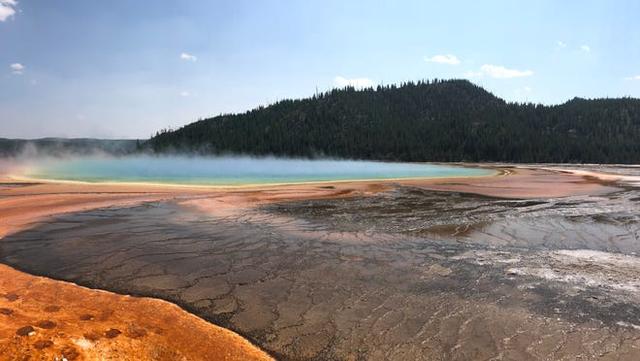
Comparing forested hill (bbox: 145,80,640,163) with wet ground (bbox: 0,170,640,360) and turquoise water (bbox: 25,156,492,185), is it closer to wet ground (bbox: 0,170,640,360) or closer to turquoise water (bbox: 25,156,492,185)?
turquoise water (bbox: 25,156,492,185)

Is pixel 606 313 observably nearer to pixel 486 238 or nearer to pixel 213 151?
pixel 486 238

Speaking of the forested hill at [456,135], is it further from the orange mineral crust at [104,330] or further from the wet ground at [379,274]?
the orange mineral crust at [104,330]

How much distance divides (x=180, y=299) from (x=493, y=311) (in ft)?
19.6

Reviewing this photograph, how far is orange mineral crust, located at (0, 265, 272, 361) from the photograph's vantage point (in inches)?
251

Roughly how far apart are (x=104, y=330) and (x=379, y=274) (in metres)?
5.97

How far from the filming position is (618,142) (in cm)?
14225

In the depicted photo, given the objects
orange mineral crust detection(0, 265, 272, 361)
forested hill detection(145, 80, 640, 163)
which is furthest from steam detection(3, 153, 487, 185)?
forested hill detection(145, 80, 640, 163)

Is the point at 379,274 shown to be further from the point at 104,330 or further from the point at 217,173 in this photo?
the point at 217,173

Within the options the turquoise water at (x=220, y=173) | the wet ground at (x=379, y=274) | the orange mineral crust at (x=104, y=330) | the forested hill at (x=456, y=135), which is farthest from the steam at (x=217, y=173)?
the forested hill at (x=456, y=135)

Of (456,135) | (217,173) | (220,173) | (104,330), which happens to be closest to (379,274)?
(104,330)

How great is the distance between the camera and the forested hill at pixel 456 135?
137000 mm

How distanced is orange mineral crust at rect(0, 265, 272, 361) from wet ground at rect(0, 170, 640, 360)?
21.3 inches

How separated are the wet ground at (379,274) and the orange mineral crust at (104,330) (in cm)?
54

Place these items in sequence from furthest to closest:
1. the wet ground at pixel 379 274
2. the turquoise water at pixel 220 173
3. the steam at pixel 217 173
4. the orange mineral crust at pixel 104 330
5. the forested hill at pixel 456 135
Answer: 1. the forested hill at pixel 456 135
2. the steam at pixel 217 173
3. the turquoise water at pixel 220 173
4. the wet ground at pixel 379 274
5. the orange mineral crust at pixel 104 330
